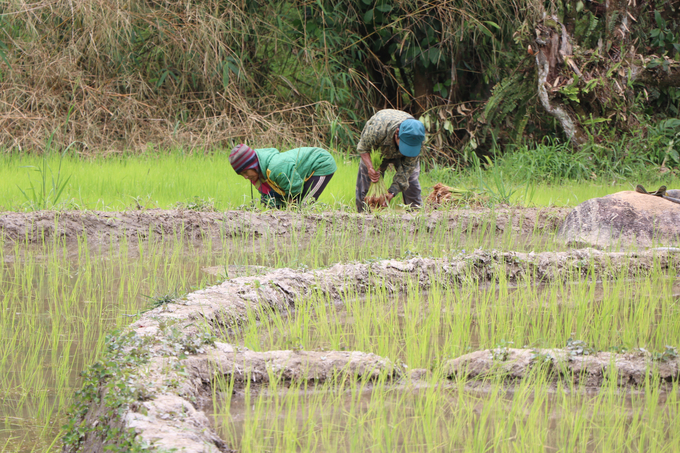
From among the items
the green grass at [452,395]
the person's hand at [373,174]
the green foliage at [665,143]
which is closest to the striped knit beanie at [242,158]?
the person's hand at [373,174]

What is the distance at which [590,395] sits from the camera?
2.14 meters

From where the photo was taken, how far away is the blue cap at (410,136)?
4.79 m

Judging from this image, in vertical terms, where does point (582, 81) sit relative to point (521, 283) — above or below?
above

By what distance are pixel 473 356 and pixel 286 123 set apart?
6133 millimetres

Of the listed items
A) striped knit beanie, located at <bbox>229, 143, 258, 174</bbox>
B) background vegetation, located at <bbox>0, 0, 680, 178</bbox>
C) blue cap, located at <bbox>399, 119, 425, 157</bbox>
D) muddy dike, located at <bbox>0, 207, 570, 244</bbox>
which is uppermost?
background vegetation, located at <bbox>0, 0, 680, 178</bbox>

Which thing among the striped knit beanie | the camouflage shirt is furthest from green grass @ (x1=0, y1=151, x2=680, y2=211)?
the camouflage shirt

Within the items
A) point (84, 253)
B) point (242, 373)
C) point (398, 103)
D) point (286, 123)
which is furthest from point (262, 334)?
point (398, 103)

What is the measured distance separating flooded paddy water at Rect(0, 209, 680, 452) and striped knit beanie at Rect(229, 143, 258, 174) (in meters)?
0.55

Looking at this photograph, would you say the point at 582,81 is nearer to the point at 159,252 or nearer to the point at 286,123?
the point at 286,123

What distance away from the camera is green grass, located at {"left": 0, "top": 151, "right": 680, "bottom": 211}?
4.89m

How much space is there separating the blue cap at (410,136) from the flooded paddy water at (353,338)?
2.42ft

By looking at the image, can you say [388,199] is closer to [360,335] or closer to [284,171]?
[284,171]

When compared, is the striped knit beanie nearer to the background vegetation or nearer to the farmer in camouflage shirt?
the farmer in camouflage shirt

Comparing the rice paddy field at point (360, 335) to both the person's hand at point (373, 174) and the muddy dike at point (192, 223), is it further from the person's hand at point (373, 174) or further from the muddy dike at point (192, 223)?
the person's hand at point (373, 174)
